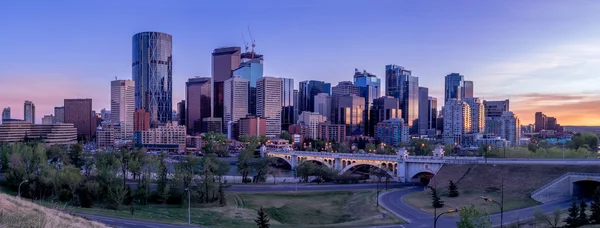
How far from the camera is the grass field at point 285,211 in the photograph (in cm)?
4466

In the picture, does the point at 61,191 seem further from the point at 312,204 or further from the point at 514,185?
the point at 514,185

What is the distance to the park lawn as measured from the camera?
49562 millimetres

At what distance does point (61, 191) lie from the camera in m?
54.4

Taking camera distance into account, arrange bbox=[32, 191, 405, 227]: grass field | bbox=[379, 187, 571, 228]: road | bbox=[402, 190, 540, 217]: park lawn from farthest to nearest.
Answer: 1. bbox=[402, 190, 540, 217]: park lawn
2. bbox=[32, 191, 405, 227]: grass field
3. bbox=[379, 187, 571, 228]: road

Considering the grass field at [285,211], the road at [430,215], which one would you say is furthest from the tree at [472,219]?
the grass field at [285,211]

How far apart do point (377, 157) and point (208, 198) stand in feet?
152

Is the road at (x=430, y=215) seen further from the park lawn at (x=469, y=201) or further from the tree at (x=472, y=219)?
the tree at (x=472, y=219)

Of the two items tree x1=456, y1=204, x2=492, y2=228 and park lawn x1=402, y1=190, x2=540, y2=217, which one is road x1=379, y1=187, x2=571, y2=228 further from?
tree x1=456, y1=204, x2=492, y2=228

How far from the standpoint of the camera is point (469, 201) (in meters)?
54.1

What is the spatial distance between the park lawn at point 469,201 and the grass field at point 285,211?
4993 mm

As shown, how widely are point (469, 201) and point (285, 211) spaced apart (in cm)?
2145

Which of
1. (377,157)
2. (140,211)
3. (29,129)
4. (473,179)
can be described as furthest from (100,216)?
(29,129)

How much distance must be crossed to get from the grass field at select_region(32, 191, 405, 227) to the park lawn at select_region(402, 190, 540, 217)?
4.99 meters

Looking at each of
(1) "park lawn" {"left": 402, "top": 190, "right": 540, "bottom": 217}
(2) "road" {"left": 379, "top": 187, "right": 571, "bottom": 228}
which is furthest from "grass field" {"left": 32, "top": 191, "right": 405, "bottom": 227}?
(1) "park lawn" {"left": 402, "top": 190, "right": 540, "bottom": 217}
